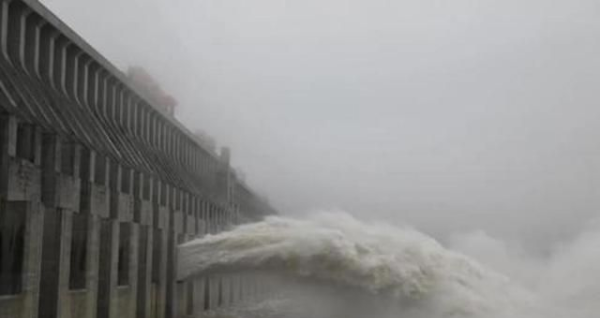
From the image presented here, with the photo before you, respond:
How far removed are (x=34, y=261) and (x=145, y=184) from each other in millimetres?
13776

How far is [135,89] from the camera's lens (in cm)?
4741

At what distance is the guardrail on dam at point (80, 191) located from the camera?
23.5 meters

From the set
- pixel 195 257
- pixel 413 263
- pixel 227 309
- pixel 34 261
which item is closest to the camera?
pixel 34 261

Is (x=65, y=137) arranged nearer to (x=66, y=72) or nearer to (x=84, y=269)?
(x=84, y=269)

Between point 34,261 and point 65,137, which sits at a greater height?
point 65,137

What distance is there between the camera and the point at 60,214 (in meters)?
26.1

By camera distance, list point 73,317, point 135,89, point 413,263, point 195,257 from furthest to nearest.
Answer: point 135,89 → point 195,257 → point 413,263 → point 73,317

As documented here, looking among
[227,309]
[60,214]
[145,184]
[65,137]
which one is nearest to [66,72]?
[145,184]

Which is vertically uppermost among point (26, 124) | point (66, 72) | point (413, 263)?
point (66, 72)

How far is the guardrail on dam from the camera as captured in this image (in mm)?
23484

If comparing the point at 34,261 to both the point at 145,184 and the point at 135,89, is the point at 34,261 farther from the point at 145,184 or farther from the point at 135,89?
the point at 135,89

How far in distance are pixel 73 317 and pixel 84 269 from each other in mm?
1826

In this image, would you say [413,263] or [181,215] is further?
[181,215]

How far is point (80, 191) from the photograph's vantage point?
2847 centimetres
